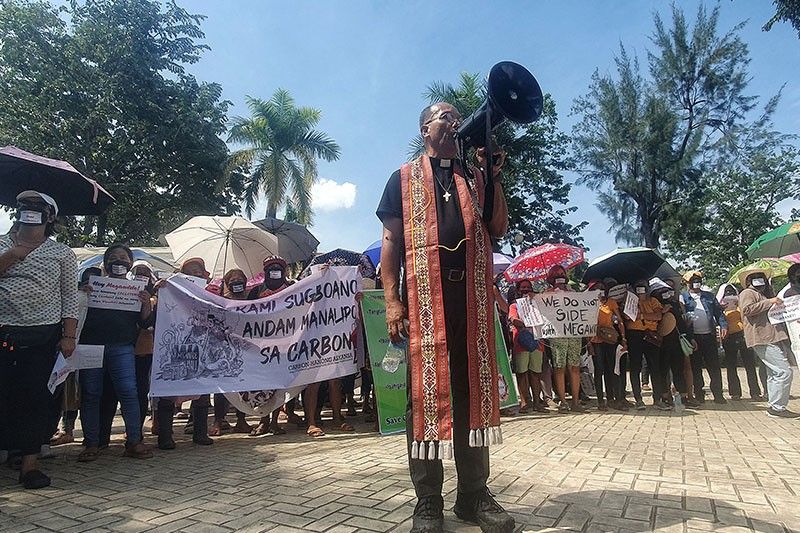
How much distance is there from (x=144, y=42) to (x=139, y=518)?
75.5 ft

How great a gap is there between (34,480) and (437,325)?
11.0 ft

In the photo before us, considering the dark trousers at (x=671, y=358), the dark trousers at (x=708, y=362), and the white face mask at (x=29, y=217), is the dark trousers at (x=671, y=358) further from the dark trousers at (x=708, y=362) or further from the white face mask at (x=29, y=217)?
the white face mask at (x=29, y=217)

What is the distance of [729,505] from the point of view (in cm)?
292

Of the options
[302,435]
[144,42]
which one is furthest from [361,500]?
[144,42]

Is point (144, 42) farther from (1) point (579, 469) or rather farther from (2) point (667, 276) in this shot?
(1) point (579, 469)

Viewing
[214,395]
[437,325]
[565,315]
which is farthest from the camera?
[565,315]

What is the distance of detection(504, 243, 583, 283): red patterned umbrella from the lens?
943 centimetres

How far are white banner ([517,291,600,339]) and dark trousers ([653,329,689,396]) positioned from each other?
1.27 metres

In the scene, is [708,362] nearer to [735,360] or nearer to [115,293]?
[735,360]

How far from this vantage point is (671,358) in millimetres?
7703

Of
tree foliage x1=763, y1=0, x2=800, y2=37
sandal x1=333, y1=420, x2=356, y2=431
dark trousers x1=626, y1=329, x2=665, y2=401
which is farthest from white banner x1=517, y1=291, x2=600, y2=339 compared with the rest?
tree foliage x1=763, y1=0, x2=800, y2=37

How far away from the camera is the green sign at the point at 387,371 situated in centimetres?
579

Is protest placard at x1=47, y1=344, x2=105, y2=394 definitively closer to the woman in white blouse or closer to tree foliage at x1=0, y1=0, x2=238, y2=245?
the woman in white blouse

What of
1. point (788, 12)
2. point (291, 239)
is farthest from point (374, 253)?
point (788, 12)
